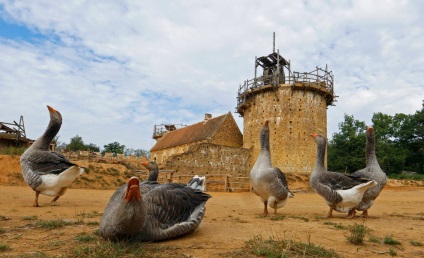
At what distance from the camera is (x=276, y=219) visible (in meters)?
7.21

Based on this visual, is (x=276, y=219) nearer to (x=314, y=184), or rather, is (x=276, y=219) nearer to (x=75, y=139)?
(x=314, y=184)

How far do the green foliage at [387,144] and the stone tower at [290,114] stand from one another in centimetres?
1819

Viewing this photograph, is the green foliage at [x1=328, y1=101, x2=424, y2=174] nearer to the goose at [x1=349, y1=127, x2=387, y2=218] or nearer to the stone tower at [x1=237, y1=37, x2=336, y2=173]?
the stone tower at [x1=237, y1=37, x2=336, y2=173]

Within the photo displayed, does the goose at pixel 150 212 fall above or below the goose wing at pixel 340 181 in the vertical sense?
below

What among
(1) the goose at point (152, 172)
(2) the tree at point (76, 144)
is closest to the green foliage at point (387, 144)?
(1) the goose at point (152, 172)

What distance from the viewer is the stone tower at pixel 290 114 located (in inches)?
1113

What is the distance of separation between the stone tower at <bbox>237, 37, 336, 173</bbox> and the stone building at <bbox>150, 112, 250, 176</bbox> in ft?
5.90

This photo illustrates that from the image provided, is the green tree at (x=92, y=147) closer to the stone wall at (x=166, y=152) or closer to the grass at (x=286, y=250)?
the stone wall at (x=166, y=152)

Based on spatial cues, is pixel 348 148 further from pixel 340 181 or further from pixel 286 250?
→ pixel 286 250

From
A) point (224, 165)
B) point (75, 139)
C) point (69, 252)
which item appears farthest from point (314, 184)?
point (75, 139)

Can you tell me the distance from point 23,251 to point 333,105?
32849mm

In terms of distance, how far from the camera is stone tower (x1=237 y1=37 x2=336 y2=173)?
92.7 feet

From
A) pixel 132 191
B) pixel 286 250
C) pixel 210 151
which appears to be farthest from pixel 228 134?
pixel 132 191

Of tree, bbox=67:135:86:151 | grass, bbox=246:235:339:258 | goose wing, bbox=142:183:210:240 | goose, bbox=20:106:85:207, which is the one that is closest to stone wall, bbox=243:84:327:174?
goose, bbox=20:106:85:207
